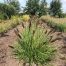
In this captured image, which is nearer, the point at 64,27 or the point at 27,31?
the point at 27,31

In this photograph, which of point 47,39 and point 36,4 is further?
point 36,4

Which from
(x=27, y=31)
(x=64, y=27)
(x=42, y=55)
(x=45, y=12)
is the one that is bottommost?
(x=45, y=12)

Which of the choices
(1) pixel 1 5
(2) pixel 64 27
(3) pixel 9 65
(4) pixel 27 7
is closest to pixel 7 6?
(1) pixel 1 5

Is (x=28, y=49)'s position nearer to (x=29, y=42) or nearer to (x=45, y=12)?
(x=29, y=42)

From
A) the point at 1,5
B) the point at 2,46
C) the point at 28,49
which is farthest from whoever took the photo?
the point at 1,5

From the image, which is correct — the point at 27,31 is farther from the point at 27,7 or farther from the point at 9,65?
the point at 27,7

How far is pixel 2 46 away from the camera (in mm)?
12594

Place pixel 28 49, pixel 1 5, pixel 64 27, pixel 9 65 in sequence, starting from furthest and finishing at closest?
pixel 1 5
pixel 64 27
pixel 9 65
pixel 28 49

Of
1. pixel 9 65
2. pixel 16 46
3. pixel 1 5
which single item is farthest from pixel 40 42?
pixel 1 5

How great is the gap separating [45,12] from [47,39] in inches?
2007

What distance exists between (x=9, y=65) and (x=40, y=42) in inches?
97.4

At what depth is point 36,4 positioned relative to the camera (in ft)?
190

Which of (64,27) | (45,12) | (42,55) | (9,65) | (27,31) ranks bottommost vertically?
(45,12)

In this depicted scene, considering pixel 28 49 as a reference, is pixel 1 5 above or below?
below
